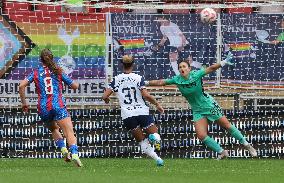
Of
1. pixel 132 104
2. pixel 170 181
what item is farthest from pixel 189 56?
pixel 170 181

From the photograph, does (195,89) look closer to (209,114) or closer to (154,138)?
(209,114)

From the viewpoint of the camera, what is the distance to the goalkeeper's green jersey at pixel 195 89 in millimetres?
20234

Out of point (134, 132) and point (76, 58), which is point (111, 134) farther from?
point (134, 132)

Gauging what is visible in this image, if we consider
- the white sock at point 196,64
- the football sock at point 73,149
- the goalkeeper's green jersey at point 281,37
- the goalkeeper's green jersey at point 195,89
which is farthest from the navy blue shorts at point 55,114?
the goalkeeper's green jersey at point 281,37

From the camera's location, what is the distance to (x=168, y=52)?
2550cm

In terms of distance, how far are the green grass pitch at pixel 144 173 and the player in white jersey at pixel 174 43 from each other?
567cm

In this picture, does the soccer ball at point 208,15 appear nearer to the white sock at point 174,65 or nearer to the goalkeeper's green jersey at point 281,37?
the white sock at point 174,65

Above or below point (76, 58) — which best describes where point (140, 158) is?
below

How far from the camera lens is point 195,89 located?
20344 millimetres

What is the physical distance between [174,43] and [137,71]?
1.12 meters

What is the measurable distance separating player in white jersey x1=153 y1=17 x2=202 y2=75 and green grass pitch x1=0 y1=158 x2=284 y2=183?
567 centimetres

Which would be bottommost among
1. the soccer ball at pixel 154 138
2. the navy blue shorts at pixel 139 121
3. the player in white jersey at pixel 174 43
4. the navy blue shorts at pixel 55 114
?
the soccer ball at pixel 154 138

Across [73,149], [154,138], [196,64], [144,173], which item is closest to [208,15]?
[196,64]

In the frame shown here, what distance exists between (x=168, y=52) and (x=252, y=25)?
210 cm
